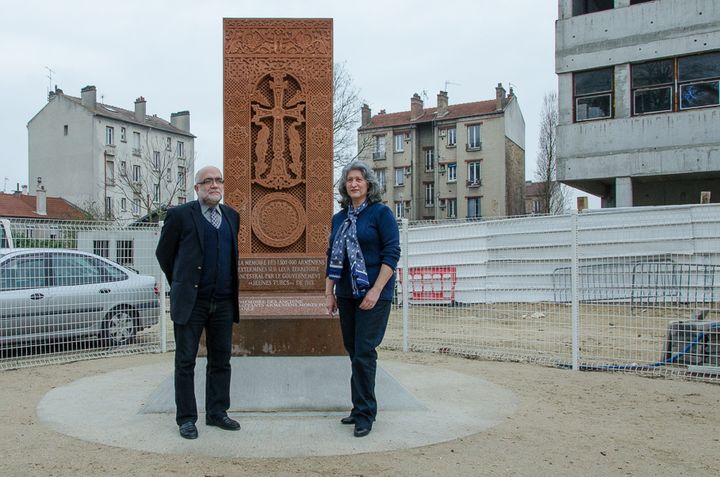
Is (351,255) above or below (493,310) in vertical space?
above

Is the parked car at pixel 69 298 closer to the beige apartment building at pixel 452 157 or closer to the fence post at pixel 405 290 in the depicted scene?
the fence post at pixel 405 290

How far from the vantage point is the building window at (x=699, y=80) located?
19.3m

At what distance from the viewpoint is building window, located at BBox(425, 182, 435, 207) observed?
5228 cm

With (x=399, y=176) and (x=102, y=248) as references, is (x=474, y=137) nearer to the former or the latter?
(x=399, y=176)

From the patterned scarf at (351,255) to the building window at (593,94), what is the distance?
1847cm

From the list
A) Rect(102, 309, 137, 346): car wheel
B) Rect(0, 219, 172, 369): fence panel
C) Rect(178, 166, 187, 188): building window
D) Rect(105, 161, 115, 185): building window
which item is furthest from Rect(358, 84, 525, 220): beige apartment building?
Rect(102, 309, 137, 346): car wheel

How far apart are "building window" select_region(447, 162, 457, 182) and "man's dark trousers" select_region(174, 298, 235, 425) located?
46714mm

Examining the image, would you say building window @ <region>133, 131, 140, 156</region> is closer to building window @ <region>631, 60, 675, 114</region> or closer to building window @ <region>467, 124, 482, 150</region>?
building window @ <region>467, 124, 482, 150</region>

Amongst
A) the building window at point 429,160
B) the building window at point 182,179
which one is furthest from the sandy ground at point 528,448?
the building window at point 429,160

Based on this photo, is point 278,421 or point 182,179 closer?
point 278,421

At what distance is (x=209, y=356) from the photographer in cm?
499

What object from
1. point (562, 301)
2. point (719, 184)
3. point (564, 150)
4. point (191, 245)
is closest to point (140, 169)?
point (564, 150)

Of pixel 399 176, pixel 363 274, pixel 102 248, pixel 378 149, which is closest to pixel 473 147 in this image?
pixel 399 176

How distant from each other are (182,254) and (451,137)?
155ft
